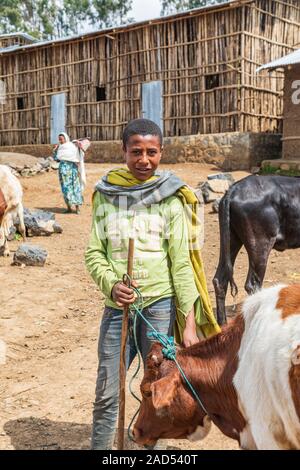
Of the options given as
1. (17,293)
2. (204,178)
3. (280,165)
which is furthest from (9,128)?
(17,293)

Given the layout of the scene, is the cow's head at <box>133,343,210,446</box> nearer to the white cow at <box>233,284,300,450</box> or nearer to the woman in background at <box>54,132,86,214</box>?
the white cow at <box>233,284,300,450</box>

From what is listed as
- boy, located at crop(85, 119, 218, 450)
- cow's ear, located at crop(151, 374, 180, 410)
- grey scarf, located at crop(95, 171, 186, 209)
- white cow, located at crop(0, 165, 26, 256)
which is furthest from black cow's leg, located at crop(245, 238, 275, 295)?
white cow, located at crop(0, 165, 26, 256)

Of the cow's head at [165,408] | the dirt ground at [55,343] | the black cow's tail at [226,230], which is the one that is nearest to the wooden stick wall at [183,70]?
the dirt ground at [55,343]

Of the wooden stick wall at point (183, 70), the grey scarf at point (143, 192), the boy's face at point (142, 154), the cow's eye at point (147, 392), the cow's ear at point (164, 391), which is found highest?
the wooden stick wall at point (183, 70)

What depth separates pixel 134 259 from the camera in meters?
2.70

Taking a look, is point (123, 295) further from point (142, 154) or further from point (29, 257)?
point (29, 257)

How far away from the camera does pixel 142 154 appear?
2604 millimetres

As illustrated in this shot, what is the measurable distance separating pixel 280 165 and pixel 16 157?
920cm

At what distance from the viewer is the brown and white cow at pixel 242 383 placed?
1.72 metres

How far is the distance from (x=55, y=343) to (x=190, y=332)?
2793 millimetres

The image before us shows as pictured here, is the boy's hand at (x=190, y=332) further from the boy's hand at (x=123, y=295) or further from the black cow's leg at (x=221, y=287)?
the black cow's leg at (x=221, y=287)

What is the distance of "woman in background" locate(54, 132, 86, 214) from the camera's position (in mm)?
12492

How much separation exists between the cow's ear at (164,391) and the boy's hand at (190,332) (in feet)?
1.70
